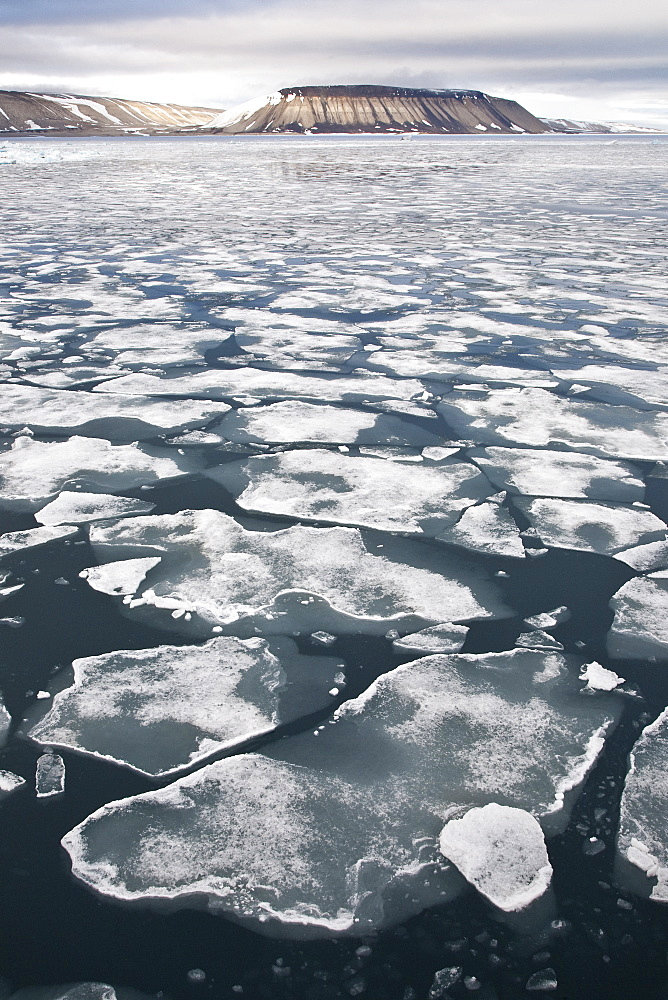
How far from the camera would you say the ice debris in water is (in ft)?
4.24

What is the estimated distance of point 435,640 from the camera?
1.72 meters

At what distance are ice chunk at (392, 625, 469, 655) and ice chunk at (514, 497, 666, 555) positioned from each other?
1.83 ft

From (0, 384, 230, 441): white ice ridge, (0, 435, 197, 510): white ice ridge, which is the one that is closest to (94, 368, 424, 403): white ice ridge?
(0, 384, 230, 441): white ice ridge

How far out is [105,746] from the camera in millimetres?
1398

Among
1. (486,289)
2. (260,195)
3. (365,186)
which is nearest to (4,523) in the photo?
(486,289)

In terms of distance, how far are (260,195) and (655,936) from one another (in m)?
15.1

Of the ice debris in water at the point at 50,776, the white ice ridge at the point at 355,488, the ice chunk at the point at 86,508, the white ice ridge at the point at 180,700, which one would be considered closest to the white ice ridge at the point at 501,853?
the white ice ridge at the point at 180,700

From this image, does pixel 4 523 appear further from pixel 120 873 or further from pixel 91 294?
pixel 91 294

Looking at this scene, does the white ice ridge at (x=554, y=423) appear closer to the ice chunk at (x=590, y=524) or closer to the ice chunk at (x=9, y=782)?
the ice chunk at (x=590, y=524)

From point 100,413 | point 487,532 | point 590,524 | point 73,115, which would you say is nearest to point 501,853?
point 487,532

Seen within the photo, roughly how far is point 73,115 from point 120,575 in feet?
582

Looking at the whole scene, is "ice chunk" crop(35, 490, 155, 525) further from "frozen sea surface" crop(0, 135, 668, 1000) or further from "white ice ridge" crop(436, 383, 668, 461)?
"white ice ridge" crop(436, 383, 668, 461)

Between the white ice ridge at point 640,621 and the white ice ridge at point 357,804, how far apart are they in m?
0.19

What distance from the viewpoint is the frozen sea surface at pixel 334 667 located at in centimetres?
106
